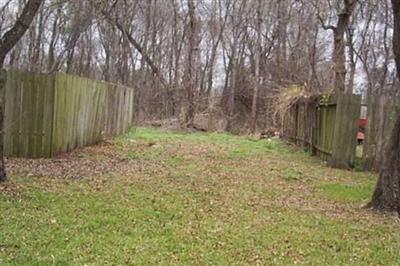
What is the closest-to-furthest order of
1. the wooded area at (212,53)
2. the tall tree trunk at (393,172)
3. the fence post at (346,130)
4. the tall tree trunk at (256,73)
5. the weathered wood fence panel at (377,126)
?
the tall tree trunk at (393,172)
the weathered wood fence panel at (377,126)
the fence post at (346,130)
the wooded area at (212,53)
the tall tree trunk at (256,73)

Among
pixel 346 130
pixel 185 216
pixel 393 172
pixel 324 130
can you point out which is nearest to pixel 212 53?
pixel 324 130

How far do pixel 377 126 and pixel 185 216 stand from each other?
5332 millimetres

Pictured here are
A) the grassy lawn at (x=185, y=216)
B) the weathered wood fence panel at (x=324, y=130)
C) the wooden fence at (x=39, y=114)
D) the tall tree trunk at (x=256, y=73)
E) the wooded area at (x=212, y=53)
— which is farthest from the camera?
the tall tree trunk at (x=256, y=73)

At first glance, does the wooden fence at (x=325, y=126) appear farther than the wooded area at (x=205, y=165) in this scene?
Yes

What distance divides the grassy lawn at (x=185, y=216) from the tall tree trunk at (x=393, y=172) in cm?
29

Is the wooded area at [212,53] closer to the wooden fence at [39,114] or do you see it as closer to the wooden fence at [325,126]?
the wooden fence at [325,126]

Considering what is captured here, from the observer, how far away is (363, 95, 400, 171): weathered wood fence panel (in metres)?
9.38

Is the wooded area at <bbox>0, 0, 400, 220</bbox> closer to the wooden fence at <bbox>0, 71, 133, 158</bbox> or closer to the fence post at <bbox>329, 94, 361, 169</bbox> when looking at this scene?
the fence post at <bbox>329, 94, 361, 169</bbox>

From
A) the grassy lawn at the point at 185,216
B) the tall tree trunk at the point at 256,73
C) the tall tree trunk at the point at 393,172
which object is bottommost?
the grassy lawn at the point at 185,216

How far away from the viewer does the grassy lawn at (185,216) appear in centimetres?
415

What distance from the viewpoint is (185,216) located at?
5.32 meters

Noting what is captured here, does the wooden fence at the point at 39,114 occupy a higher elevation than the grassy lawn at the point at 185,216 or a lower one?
higher

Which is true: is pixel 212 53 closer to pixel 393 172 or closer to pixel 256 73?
pixel 256 73

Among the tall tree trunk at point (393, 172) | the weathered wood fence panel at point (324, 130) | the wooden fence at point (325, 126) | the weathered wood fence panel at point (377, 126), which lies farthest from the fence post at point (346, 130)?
the tall tree trunk at point (393, 172)
